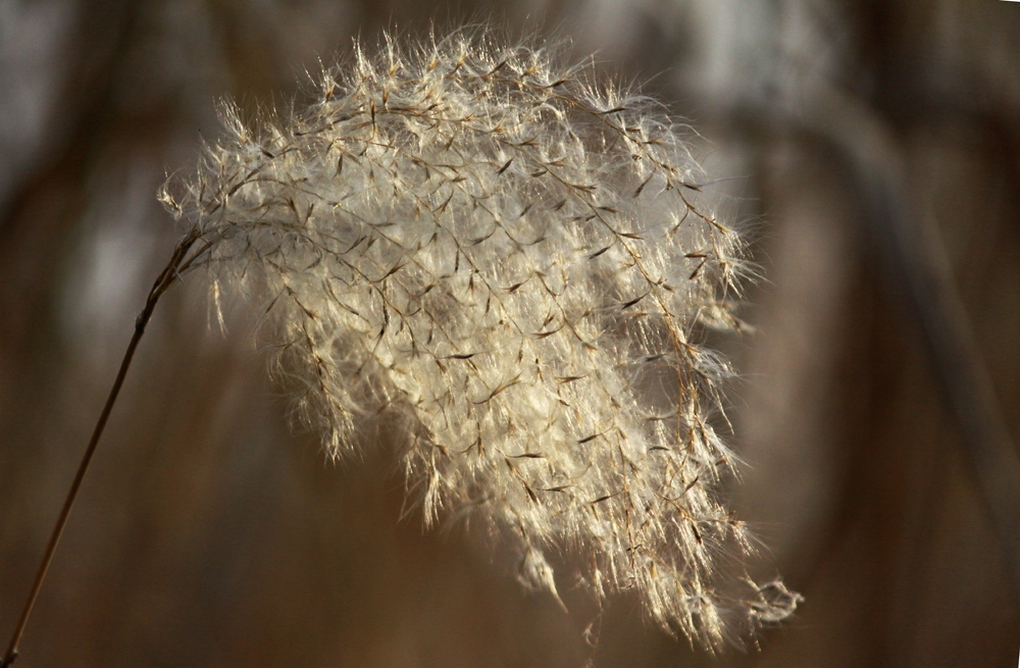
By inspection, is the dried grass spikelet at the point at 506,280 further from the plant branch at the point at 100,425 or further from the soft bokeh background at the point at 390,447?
the soft bokeh background at the point at 390,447

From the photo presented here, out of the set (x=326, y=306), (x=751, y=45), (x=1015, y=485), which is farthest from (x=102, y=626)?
(x=1015, y=485)

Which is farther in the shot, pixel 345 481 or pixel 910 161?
pixel 910 161

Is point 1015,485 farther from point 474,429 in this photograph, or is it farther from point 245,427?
point 245,427

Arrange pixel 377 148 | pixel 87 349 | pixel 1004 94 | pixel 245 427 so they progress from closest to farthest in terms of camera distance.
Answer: pixel 377 148
pixel 87 349
pixel 245 427
pixel 1004 94

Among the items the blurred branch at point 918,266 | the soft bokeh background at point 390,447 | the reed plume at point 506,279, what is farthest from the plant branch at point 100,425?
the blurred branch at point 918,266

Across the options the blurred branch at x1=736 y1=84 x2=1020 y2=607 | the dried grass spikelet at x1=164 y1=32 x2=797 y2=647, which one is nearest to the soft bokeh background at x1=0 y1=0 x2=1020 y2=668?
the blurred branch at x1=736 y1=84 x2=1020 y2=607

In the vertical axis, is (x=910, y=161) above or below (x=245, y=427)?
above
